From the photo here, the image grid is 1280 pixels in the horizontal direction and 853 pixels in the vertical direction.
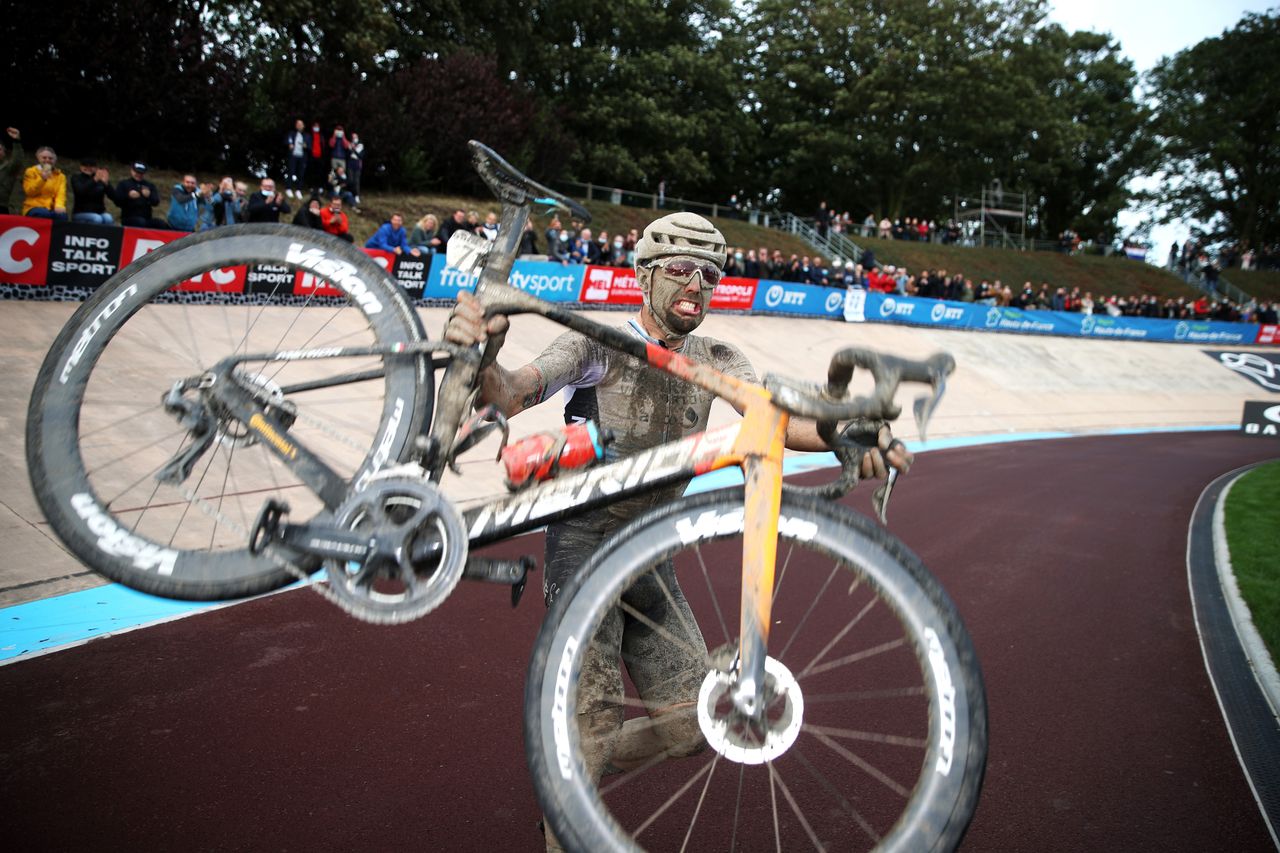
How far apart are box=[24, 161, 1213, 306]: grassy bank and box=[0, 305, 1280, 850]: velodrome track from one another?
54.4ft

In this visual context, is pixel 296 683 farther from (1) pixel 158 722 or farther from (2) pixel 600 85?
(2) pixel 600 85

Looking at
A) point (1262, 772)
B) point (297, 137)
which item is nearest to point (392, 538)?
point (1262, 772)

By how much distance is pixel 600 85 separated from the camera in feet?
137

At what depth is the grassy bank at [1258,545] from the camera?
7.43m

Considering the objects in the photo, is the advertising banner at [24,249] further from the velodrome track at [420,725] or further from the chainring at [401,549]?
the chainring at [401,549]

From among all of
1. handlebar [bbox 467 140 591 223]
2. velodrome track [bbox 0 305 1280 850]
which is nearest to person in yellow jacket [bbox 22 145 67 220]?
velodrome track [bbox 0 305 1280 850]

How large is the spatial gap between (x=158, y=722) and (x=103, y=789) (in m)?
0.64

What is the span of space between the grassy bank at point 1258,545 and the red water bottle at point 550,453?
6.47 metres

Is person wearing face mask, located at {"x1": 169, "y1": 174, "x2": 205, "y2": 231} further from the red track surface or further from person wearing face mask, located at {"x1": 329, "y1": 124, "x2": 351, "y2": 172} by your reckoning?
the red track surface

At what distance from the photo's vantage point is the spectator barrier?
11672 mm

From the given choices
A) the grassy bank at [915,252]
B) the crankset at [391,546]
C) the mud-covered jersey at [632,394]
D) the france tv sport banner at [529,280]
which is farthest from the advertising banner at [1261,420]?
the crankset at [391,546]

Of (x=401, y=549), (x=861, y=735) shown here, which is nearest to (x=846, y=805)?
(x=861, y=735)

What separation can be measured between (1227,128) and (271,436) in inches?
3095

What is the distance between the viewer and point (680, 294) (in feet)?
10.3
